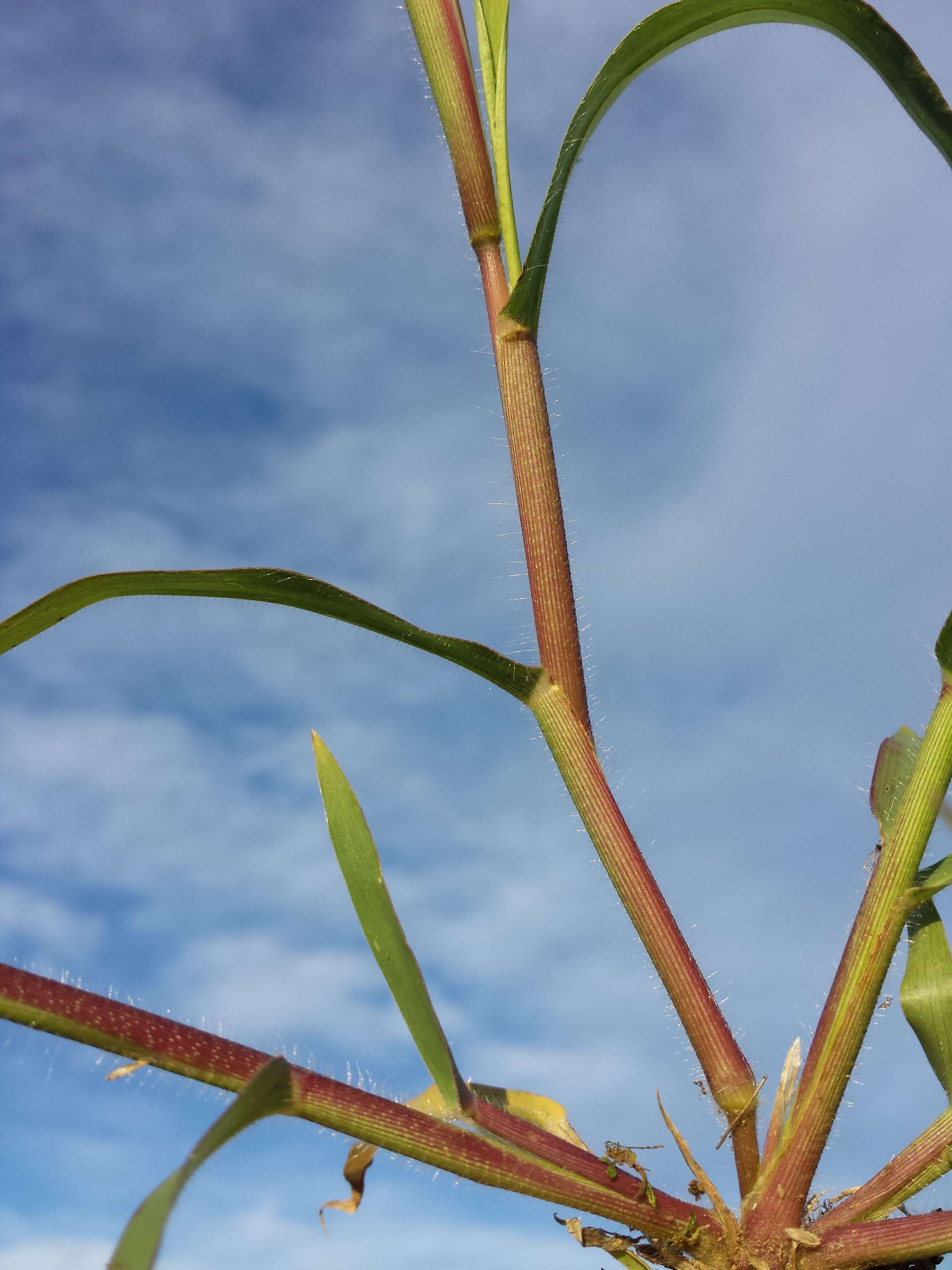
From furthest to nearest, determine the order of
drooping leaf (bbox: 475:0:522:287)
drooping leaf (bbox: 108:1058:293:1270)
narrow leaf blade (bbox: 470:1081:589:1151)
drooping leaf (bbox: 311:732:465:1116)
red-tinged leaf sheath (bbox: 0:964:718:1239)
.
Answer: drooping leaf (bbox: 475:0:522:287) → narrow leaf blade (bbox: 470:1081:589:1151) → drooping leaf (bbox: 311:732:465:1116) → red-tinged leaf sheath (bbox: 0:964:718:1239) → drooping leaf (bbox: 108:1058:293:1270)

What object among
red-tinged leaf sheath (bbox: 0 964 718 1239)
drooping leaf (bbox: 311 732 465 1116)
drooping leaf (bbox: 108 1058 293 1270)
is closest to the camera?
drooping leaf (bbox: 108 1058 293 1270)

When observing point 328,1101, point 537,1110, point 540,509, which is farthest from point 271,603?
point 537,1110

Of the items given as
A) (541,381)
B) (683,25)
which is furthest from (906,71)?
(541,381)

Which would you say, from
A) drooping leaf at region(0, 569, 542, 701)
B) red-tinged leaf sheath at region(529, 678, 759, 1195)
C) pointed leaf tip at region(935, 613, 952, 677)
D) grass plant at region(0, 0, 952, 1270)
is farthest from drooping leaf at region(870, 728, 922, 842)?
drooping leaf at region(0, 569, 542, 701)

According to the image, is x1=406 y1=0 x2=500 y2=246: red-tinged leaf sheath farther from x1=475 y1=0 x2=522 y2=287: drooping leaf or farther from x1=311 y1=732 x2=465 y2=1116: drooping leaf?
x1=311 y1=732 x2=465 y2=1116: drooping leaf

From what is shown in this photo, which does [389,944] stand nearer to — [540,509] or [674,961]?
[674,961]

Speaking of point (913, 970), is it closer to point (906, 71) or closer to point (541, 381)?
point (541, 381)

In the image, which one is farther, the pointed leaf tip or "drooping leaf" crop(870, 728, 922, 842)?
"drooping leaf" crop(870, 728, 922, 842)

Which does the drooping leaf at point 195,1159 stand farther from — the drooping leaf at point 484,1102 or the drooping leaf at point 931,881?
the drooping leaf at point 931,881
